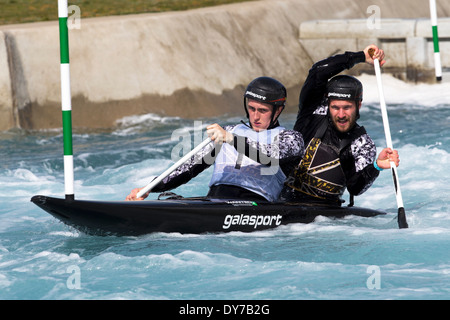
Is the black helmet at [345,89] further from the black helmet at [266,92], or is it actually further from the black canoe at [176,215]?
the black canoe at [176,215]

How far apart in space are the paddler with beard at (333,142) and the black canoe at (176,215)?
20cm

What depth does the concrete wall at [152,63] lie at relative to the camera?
10.7 meters

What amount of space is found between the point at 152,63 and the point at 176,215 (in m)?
6.33

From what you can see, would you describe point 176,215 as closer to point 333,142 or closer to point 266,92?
point 266,92

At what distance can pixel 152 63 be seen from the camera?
11.7 metres

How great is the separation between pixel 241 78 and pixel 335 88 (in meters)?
6.58

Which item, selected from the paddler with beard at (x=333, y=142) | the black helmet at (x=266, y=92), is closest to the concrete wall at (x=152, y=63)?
the paddler with beard at (x=333, y=142)

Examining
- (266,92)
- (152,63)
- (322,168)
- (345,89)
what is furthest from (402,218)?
(152,63)

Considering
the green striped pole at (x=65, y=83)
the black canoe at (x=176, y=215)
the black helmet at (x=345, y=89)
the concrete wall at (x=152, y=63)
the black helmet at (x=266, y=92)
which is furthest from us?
the concrete wall at (x=152, y=63)

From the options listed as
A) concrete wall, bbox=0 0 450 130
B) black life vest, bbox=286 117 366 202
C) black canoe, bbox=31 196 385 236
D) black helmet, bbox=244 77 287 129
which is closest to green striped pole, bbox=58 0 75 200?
black canoe, bbox=31 196 385 236

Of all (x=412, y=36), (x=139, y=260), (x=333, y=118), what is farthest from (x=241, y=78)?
(x=139, y=260)

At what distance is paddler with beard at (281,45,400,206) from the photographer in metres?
5.98

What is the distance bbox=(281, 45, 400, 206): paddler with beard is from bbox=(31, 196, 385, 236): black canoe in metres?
0.20
